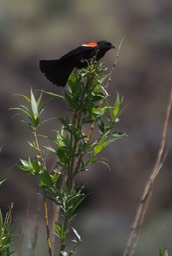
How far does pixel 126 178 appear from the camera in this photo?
15.0 metres

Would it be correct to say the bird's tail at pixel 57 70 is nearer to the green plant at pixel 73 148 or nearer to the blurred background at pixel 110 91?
the green plant at pixel 73 148

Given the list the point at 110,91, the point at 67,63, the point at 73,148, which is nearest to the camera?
the point at 73,148

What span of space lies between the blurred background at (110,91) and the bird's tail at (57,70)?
6.03 metres

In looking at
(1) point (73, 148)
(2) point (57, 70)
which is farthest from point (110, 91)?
(1) point (73, 148)

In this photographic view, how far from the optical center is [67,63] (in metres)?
3.42

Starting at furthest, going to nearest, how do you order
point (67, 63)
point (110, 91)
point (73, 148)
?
point (110, 91)
point (67, 63)
point (73, 148)

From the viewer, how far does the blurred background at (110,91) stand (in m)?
Answer: 12.8

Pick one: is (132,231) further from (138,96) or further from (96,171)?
(138,96)

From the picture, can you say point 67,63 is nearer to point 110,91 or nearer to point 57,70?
point 57,70

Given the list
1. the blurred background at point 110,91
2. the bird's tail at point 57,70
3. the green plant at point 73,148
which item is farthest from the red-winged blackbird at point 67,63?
the blurred background at point 110,91

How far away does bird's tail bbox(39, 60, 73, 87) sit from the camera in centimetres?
333

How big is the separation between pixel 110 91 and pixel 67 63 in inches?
484

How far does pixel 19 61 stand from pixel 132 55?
2.24 meters

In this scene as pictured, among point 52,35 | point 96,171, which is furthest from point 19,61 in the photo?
point 96,171
